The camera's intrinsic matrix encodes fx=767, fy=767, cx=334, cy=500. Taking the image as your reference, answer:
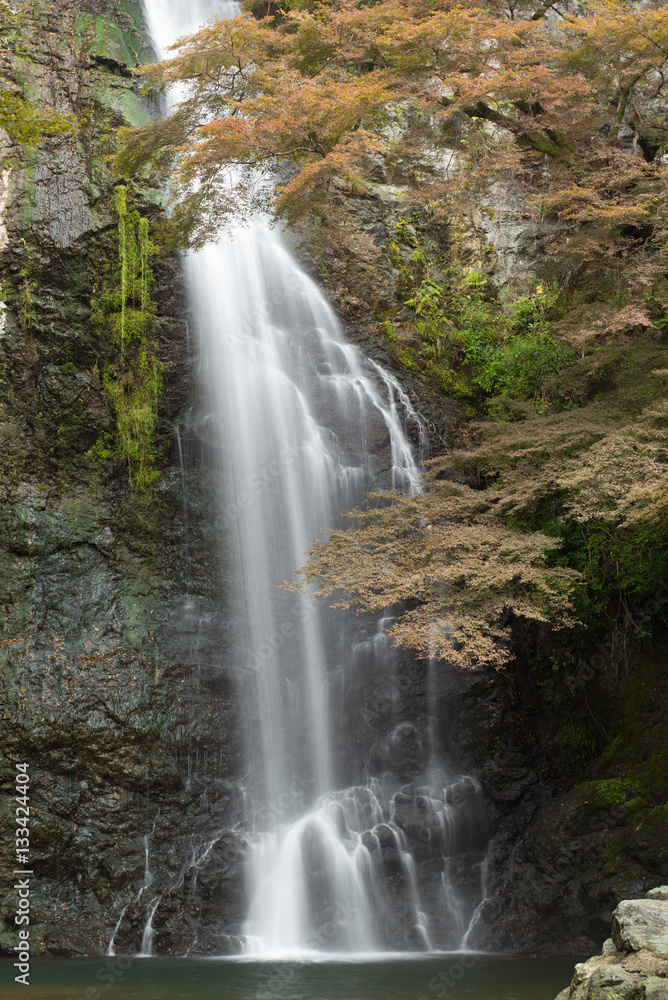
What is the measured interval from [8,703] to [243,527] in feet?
12.5

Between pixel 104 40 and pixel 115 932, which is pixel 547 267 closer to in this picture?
pixel 104 40

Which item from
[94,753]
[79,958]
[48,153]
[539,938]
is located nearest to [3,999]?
[79,958]

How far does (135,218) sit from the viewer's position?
1224cm

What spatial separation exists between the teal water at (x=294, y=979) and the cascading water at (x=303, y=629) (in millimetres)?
823

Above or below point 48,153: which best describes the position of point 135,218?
below

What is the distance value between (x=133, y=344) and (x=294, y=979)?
8671 mm

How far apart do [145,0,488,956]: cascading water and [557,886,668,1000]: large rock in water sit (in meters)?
4.43

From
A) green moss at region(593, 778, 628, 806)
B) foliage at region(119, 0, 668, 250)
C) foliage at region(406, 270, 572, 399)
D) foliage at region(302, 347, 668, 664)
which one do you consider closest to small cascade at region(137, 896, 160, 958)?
foliage at region(302, 347, 668, 664)

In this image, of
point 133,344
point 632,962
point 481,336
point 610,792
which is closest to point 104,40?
point 133,344

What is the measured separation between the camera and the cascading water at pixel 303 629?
8.65 meters

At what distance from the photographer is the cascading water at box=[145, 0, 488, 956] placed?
865 cm

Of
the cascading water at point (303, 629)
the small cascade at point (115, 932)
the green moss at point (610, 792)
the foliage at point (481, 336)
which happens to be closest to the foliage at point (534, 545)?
the green moss at point (610, 792)

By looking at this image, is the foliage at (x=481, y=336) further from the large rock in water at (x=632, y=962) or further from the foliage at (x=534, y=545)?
the large rock in water at (x=632, y=962)

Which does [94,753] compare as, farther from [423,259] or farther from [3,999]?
A: [423,259]
